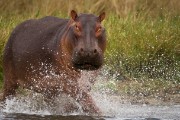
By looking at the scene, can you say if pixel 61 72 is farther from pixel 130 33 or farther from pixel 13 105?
pixel 130 33

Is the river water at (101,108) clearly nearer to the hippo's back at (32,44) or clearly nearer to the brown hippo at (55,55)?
the brown hippo at (55,55)

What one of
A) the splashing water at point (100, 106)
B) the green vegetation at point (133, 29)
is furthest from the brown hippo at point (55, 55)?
the green vegetation at point (133, 29)

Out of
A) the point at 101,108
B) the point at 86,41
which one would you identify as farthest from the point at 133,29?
the point at 86,41

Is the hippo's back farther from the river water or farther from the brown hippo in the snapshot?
the river water

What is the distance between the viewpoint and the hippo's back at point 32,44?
8.40 m

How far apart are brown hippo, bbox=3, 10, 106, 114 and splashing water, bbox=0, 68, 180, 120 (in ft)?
0.42

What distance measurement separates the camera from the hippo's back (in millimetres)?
8398

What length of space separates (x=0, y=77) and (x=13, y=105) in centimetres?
147

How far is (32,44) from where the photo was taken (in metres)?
8.70

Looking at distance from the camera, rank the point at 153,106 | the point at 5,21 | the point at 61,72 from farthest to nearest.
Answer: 1. the point at 5,21
2. the point at 153,106
3. the point at 61,72

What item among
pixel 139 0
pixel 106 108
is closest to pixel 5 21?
pixel 139 0

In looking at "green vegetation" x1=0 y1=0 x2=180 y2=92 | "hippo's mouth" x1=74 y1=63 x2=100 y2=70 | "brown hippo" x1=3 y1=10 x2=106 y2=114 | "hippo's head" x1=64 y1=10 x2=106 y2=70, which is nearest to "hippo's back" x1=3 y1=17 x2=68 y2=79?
"brown hippo" x1=3 y1=10 x2=106 y2=114

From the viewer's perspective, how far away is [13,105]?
8.80 m

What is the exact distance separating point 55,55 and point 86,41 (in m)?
0.71
